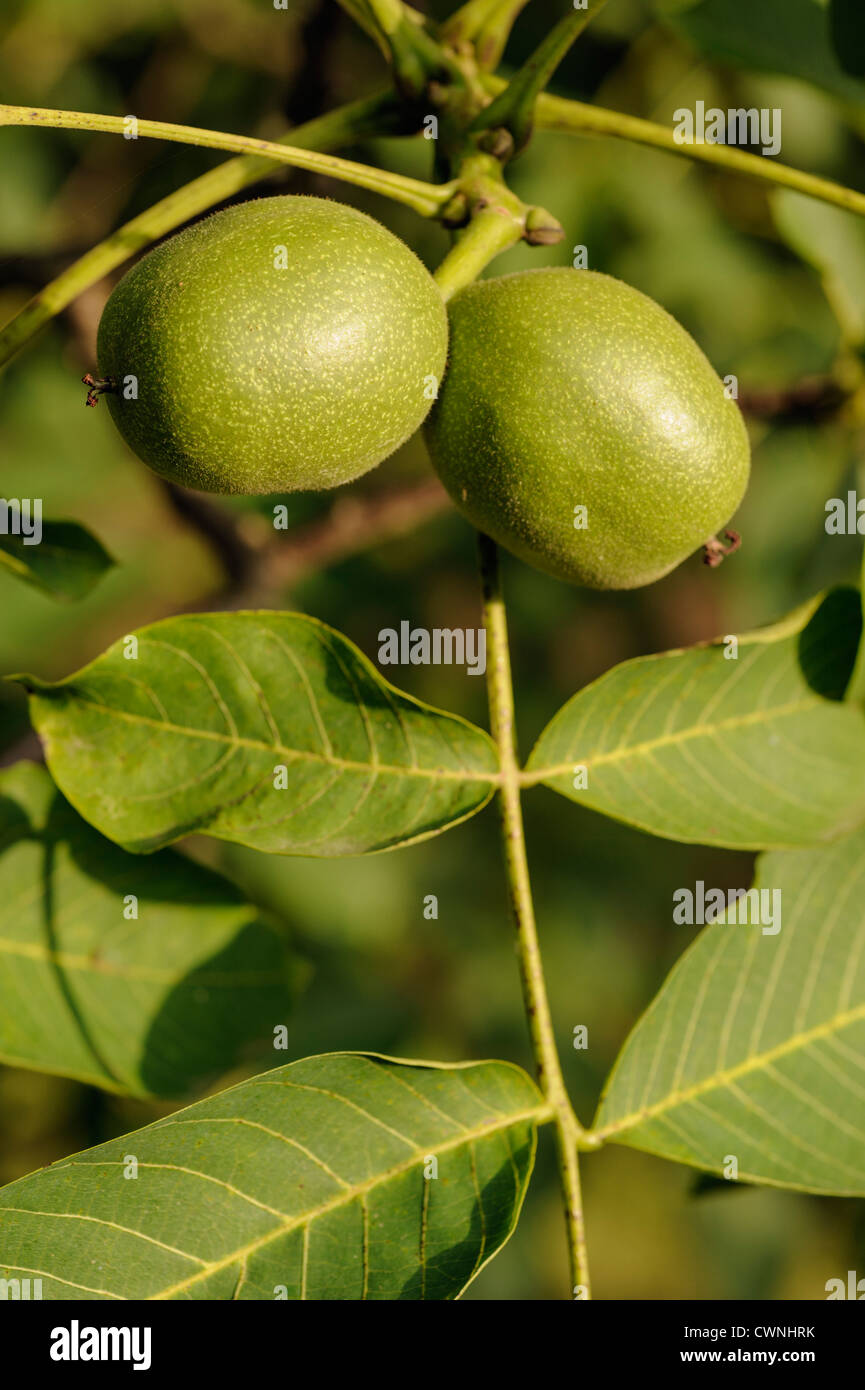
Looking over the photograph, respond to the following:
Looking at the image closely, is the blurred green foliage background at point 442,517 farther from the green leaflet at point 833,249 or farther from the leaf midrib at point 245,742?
the leaf midrib at point 245,742

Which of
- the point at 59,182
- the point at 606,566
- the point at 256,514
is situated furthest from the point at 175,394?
the point at 59,182

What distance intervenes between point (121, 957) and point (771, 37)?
173 cm

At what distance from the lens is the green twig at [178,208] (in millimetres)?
1331

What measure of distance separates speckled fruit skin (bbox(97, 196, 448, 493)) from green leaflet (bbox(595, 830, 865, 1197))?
0.81 m

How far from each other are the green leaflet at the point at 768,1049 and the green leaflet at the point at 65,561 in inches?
37.2

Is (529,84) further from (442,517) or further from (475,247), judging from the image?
(442,517)

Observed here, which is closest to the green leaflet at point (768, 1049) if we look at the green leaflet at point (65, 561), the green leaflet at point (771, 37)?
the green leaflet at point (65, 561)

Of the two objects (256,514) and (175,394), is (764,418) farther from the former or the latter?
(175,394)

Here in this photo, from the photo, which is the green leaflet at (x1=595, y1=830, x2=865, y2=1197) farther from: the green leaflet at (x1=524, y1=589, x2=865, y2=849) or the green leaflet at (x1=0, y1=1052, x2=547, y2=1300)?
the green leaflet at (x1=0, y1=1052, x2=547, y2=1300)

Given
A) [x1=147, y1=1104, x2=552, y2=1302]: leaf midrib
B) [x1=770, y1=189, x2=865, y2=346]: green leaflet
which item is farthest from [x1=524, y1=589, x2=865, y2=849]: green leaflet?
[x1=770, y1=189, x2=865, y2=346]: green leaflet

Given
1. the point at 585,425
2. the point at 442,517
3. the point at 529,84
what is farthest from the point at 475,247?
the point at 442,517

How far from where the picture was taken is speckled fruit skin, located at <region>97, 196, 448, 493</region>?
47.3 inches

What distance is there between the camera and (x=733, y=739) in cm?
157
